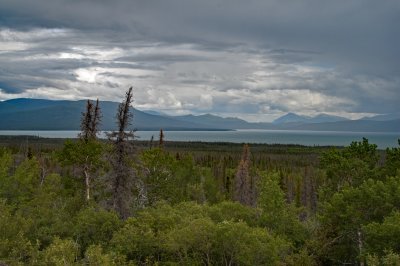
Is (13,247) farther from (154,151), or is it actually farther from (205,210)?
(154,151)

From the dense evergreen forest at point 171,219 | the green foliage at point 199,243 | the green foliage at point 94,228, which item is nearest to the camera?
the green foliage at point 199,243

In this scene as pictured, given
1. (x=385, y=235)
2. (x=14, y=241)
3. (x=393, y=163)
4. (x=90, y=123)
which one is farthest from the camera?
(x=90, y=123)

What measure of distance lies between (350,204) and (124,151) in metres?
21.1

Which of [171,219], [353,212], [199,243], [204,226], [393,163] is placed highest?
[393,163]

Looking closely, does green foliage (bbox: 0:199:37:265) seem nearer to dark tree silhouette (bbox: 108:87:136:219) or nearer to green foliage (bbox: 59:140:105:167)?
dark tree silhouette (bbox: 108:87:136:219)

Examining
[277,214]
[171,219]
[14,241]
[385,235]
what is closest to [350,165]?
[277,214]

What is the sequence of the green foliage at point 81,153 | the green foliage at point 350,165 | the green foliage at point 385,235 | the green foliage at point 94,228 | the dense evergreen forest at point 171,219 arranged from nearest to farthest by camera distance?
1. the green foliage at point 385,235
2. the dense evergreen forest at point 171,219
3. the green foliage at point 94,228
4. the green foliage at point 350,165
5. the green foliage at point 81,153

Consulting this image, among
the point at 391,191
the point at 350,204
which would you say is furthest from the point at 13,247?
the point at 391,191

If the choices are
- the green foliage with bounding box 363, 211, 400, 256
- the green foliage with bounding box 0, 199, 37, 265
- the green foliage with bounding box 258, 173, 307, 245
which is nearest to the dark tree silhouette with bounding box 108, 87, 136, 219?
the green foliage with bounding box 0, 199, 37, 265

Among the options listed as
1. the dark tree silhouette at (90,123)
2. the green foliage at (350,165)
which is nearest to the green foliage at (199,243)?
the green foliage at (350,165)

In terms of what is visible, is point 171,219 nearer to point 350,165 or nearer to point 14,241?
point 14,241

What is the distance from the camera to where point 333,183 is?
155ft

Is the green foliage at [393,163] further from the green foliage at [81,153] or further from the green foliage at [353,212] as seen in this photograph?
the green foliage at [81,153]

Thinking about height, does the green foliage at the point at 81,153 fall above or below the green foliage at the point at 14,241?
above
